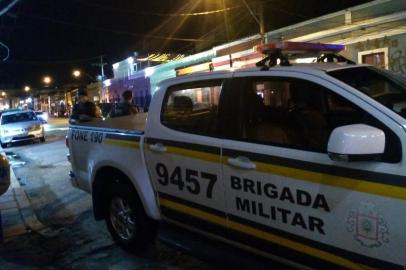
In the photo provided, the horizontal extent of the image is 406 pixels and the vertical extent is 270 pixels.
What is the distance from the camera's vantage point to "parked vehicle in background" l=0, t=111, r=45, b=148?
1936 cm

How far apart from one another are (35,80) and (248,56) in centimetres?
7341

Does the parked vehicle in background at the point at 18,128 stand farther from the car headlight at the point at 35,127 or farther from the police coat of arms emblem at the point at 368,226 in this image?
the police coat of arms emblem at the point at 368,226

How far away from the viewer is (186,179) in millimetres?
3990

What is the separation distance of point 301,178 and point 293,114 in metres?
0.60

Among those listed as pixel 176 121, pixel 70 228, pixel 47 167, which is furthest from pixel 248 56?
pixel 176 121

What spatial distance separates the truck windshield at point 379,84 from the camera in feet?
9.82

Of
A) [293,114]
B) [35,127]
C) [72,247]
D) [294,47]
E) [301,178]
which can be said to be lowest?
[72,247]

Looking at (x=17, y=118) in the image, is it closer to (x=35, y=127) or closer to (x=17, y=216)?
(x=35, y=127)

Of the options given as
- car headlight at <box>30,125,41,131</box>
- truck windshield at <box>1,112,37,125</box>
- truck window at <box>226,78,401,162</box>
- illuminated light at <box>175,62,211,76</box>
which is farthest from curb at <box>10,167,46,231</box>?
illuminated light at <box>175,62,211,76</box>

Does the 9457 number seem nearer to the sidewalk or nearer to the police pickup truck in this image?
the police pickup truck

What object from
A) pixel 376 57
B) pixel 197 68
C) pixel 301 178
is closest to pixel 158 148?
pixel 301 178

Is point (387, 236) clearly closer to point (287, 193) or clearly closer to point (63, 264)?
point (287, 193)

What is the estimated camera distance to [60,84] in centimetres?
8669

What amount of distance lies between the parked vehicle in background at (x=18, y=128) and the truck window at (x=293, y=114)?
1764cm
